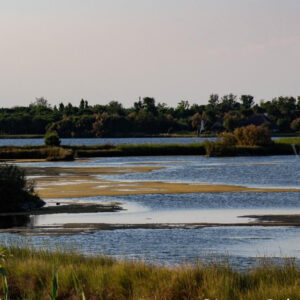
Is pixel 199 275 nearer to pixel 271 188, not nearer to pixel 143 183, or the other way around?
pixel 271 188

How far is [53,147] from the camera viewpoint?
89.5 m

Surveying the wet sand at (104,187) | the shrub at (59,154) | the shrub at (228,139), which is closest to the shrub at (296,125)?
the shrub at (228,139)

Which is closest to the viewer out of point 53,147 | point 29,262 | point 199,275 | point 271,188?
point 199,275

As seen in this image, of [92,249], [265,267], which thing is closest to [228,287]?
[265,267]

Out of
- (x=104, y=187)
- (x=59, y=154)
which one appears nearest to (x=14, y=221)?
(x=104, y=187)

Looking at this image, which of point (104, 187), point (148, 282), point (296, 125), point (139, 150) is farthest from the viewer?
point (296, 125)

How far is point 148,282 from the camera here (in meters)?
13.8

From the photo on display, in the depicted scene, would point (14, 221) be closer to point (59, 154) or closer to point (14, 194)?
point (14, 194)

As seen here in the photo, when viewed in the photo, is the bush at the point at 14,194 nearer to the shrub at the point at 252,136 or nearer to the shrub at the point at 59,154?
the shrub at the point at 59,154

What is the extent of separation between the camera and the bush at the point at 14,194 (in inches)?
1289

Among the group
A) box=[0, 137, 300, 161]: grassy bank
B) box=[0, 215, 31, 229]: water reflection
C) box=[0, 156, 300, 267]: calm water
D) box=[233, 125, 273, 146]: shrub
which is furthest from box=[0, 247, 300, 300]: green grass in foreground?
box=[233, 125, 273, 146]: shrub

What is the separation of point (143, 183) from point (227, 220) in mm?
20899

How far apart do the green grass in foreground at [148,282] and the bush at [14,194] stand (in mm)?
17369

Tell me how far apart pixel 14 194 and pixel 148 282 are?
20416 mm
